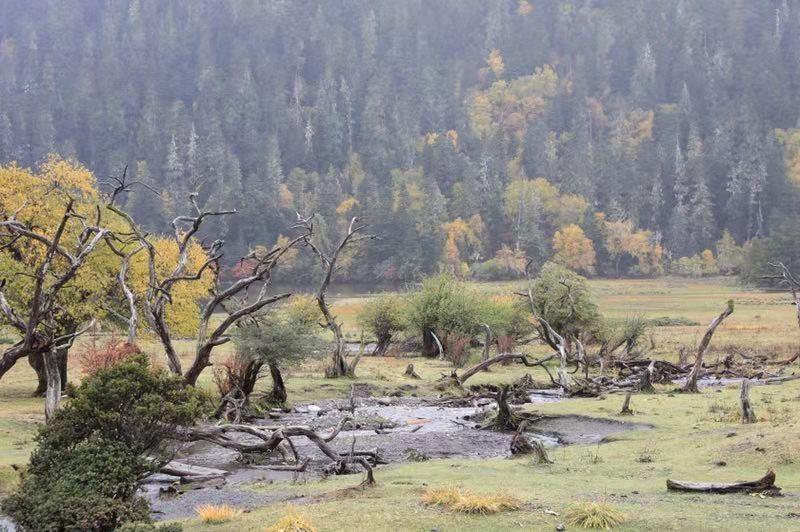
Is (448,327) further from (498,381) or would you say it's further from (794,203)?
(794,203)

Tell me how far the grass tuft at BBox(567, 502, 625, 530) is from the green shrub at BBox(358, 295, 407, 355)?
132 feet

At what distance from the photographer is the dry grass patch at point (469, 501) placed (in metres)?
13.5

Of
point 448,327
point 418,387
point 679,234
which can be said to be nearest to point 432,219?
point 679,234

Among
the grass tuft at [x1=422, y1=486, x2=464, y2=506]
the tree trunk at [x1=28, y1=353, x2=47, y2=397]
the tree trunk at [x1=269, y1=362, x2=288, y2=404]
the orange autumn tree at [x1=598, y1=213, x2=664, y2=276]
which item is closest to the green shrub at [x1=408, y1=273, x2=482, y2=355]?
the tree trunk at [x1=269, y1=362, x2=288, y2=404]

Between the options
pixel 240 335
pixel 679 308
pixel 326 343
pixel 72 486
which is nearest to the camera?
pixel 72 486

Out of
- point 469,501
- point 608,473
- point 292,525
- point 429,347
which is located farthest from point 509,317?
point 292,525

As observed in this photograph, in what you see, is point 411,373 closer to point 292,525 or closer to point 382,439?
point 382,439

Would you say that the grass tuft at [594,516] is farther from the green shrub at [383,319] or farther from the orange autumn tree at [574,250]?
the orange autumn tree at [574,250]

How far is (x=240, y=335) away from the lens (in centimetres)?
3136

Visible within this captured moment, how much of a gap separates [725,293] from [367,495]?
102070 millimetres

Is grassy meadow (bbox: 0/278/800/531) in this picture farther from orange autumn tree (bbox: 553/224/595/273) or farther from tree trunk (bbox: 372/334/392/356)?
orange autumn tree (bbox: 553/224/595/273)

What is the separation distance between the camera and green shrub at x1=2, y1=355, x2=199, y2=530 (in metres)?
12.8

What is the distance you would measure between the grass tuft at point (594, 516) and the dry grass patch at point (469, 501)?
119 cm

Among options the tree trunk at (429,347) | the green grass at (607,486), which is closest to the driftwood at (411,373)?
the tree trunk at (429,347)
